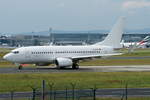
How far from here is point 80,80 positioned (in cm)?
5022

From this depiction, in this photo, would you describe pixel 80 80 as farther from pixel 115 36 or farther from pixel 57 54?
pixel 115 36

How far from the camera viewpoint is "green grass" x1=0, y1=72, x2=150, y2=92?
148 feet

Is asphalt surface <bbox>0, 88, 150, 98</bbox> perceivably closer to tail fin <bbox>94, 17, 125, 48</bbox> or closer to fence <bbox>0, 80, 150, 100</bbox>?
fence <bbox>0, 80, 150, 100</bbox>

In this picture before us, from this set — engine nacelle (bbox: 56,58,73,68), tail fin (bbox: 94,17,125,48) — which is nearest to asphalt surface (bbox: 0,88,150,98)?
engine nacelle (bbox: 56,58,73,68)

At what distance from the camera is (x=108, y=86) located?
1817 inches

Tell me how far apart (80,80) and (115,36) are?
1004 inches

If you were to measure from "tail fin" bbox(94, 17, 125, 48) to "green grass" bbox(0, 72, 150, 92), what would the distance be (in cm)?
1588

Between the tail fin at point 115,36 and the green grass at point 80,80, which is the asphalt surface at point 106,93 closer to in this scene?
the green grass at point 80,80

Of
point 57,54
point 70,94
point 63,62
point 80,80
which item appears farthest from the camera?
point 57,54

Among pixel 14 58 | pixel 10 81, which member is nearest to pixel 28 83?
pixel 10 81

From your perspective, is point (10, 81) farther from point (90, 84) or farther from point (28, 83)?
point (90, 84)

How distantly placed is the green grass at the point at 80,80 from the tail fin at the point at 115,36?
52.1 feet

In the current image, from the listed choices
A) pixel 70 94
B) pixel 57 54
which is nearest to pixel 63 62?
pixel 57 54

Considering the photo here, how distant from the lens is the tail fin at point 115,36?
73.9 meters
